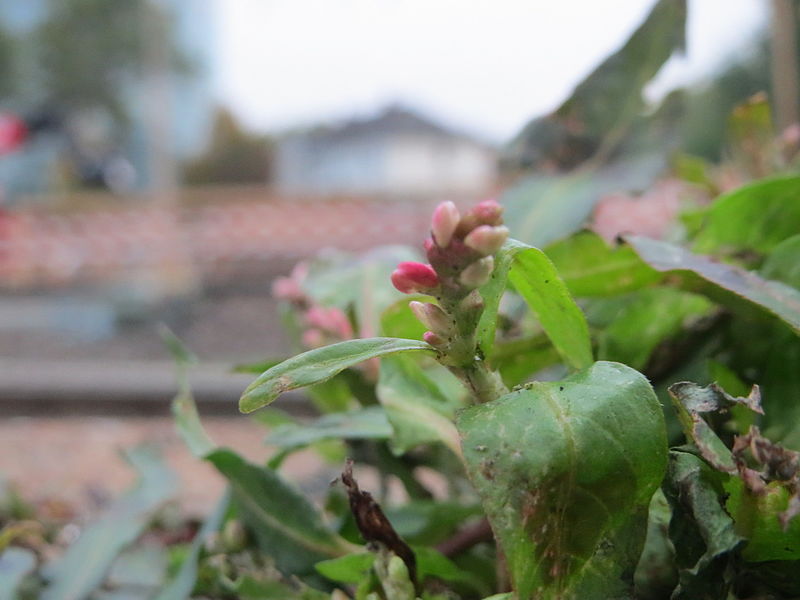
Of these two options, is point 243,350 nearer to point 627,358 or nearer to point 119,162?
point 627,358

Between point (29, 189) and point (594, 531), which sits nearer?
point (594, 531)

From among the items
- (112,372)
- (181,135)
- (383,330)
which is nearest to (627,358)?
(383,330)

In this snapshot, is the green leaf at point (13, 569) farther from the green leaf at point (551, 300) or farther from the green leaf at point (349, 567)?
the green leaf at point (551, 300)

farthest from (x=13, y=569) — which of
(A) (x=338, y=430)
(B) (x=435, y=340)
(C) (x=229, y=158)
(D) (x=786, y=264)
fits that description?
(C) (x=229, y=158)

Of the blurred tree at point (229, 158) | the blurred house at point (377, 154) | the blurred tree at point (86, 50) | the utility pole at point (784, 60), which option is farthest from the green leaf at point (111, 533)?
the blurred house at point (377, 154)

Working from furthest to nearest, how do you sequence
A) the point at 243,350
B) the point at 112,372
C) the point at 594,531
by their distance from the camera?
the point at 243,350
the point at 112,372
the point at 594,531

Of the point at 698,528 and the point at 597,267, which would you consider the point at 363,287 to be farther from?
the point at 698,528
